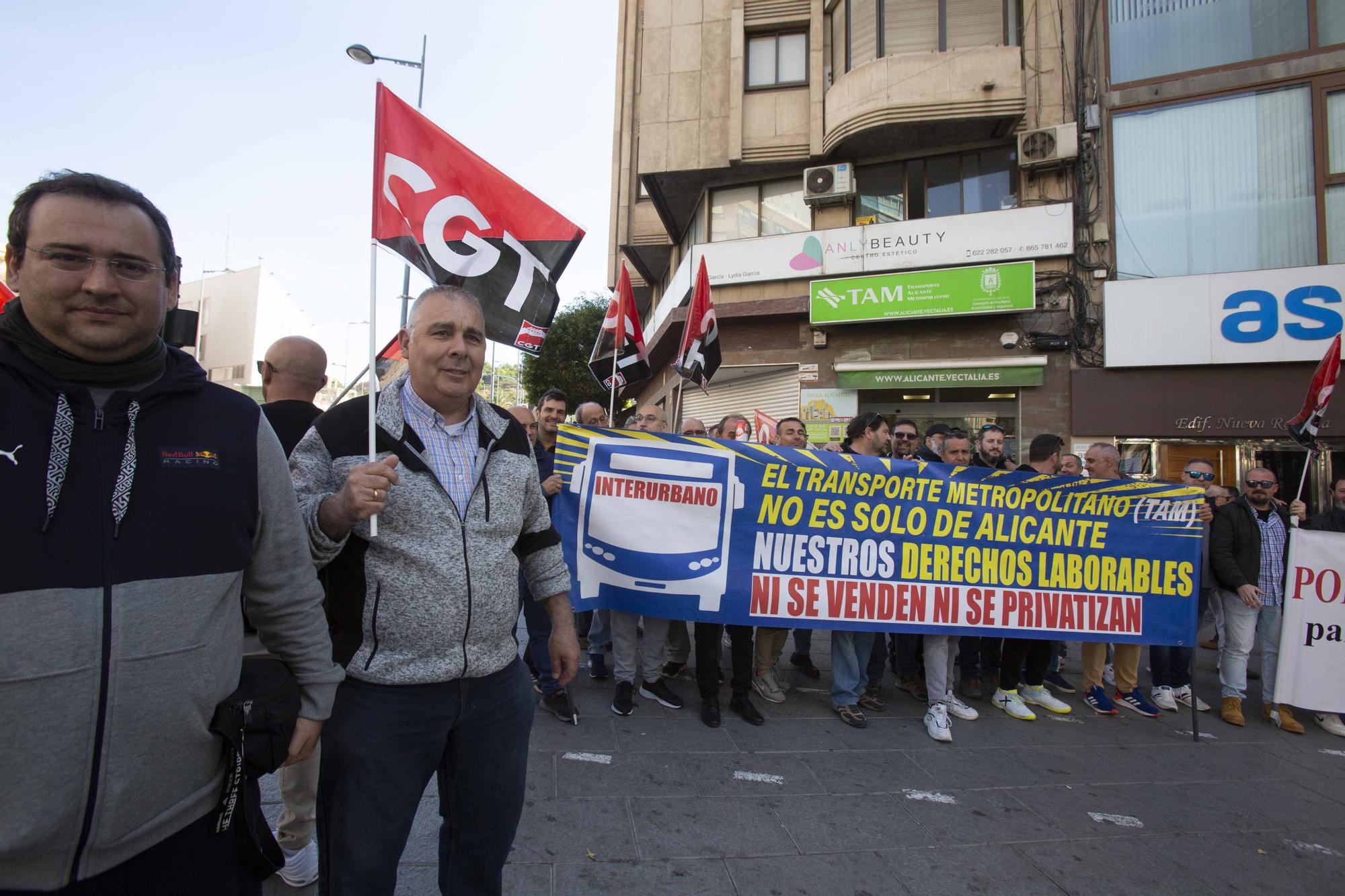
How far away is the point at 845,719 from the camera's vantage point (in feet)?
15.6

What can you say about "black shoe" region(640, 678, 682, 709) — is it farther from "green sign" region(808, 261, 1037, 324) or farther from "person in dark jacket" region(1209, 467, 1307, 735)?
"green sign" region(808, 261, 1037, 324)

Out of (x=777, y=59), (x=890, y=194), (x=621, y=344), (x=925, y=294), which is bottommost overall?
(x=621, y=344)

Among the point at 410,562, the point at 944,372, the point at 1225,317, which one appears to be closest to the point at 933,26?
the point at 944,372

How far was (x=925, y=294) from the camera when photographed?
13.2 meters

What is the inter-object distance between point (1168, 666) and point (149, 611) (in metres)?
6.77

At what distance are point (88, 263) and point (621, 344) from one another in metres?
6.08

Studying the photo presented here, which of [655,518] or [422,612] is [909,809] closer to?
[655,518]

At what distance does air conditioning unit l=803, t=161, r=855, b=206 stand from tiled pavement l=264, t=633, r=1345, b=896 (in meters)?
11.5

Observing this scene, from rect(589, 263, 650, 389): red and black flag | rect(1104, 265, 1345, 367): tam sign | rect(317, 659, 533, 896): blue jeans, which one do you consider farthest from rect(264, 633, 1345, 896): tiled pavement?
rect(1104, 265, 1345, 367): tam sign

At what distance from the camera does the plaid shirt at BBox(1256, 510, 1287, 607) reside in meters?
5.34

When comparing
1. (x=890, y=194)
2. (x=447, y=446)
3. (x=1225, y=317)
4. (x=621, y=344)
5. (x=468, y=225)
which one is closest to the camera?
(x=447, y=446)

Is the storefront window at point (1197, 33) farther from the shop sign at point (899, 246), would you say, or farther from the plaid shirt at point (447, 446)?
the plaid shirt at point (447, 446)

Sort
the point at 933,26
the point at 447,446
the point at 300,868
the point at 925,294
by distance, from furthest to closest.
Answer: the point at 933,26 < the point at 925,294 < the point at 300,868 < the point at 447,446

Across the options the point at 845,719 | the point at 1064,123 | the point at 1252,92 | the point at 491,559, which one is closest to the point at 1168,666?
the point at 845,719
